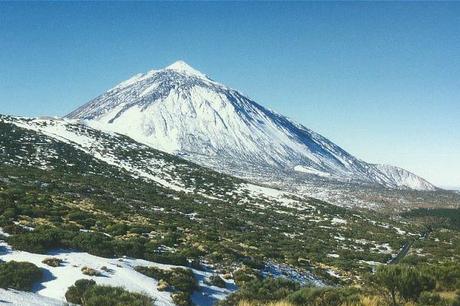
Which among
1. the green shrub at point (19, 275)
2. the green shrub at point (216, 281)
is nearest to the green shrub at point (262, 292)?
the green shrub at point (216, 281)

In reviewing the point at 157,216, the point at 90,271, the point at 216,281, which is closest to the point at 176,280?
the point at 216,281

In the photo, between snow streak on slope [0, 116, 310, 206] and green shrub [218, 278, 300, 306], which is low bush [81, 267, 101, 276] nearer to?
green shrub [218, 278, 300, 306]

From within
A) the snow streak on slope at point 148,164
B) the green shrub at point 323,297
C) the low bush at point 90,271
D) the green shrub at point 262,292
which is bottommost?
the low bush at point 90,271

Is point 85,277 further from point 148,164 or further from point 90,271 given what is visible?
point 148,164

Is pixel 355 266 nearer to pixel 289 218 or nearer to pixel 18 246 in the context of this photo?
pixel 18 246

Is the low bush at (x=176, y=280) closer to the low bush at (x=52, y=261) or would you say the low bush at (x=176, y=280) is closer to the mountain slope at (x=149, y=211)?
the mountain slope at (x=149, y=211)

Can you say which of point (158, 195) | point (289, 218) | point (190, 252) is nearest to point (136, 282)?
point (190, 252)

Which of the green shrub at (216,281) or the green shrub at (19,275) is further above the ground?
the green shrub at (19,275)
